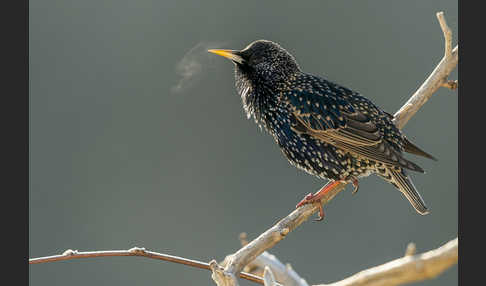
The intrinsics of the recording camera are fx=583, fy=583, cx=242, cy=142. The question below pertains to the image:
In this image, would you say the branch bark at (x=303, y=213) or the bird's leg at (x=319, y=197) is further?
the bird's leg at (x=319, y=197)

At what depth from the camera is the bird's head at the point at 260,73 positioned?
3.14 m

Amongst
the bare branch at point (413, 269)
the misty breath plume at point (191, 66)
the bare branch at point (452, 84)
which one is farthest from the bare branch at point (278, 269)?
the bare branch at point (452, 84)

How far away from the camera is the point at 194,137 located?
5332 millimetres

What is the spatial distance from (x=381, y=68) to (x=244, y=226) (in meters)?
1.81

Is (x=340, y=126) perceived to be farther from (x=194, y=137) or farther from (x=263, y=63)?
(x=194, y=137)

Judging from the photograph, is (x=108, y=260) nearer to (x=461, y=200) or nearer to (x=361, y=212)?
(x=361, y=212)

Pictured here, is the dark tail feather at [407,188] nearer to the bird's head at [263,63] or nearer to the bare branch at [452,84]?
the bare branch at [452,84]

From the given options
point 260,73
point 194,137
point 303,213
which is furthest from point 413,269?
point 194,137

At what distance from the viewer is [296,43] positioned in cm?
363

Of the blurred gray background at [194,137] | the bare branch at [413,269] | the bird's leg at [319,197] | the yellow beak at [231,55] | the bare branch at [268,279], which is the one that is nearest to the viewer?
the bare branch at [413,269]

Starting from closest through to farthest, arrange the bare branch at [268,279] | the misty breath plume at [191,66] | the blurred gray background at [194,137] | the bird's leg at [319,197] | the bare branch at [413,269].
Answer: the bare branch at [413,269], the bare branch at [268,279], the misty breath plume at [191,66], the bird's leg at [319,197], the blurred gray background at [194,137]

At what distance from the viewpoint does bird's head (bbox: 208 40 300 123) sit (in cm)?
314

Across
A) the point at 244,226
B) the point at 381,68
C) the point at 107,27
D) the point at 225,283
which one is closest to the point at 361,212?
the point at 244,226

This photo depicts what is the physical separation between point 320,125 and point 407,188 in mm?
588
